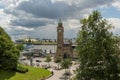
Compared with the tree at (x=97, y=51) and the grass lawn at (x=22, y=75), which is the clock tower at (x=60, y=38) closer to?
the grass lawn at (x=22, y=75)

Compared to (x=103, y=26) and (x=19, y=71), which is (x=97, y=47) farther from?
(x=19, y=71)

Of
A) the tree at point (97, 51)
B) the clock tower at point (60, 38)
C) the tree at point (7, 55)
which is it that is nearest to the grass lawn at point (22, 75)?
the tree at point (7, 55)

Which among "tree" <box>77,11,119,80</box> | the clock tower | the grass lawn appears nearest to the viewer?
"tree" <box>77,11,119,80</box>

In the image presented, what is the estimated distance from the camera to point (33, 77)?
70.2 meters

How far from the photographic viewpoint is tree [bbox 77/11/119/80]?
24.8 meters

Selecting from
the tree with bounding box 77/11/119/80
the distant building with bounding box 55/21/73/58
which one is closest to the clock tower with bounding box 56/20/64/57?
the distant building with bounding box 55/21/73/58

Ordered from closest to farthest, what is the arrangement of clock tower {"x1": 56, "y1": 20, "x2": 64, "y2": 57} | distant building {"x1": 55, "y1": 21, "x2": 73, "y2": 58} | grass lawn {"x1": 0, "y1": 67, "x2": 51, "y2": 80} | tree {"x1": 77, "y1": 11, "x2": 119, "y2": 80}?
tree {"x1": 77, "y1": 11, "x2": 119, "y2": 80}, grass lawn {"x1": 0, "y1": 67, "x2": 51, "y2": 80}, clock tower {"x1": 56, "y1": 20, "x2": 64, "y2": 57}, distant building {"x1": 55, "y1": 21, "x2": 73, "y2": 58}

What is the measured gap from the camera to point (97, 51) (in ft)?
80.7

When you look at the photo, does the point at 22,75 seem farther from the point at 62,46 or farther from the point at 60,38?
the point at 62,46

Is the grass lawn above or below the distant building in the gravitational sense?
A: below

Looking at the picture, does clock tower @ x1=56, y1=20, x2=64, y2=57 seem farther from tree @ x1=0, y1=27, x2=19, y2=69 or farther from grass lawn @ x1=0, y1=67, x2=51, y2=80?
tree @ x1=0, y1=27, x2=19, y2=69

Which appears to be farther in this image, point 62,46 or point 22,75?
point 62,46

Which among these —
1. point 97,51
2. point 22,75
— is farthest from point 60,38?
point 97,51

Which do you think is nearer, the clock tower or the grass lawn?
the grass lawn
